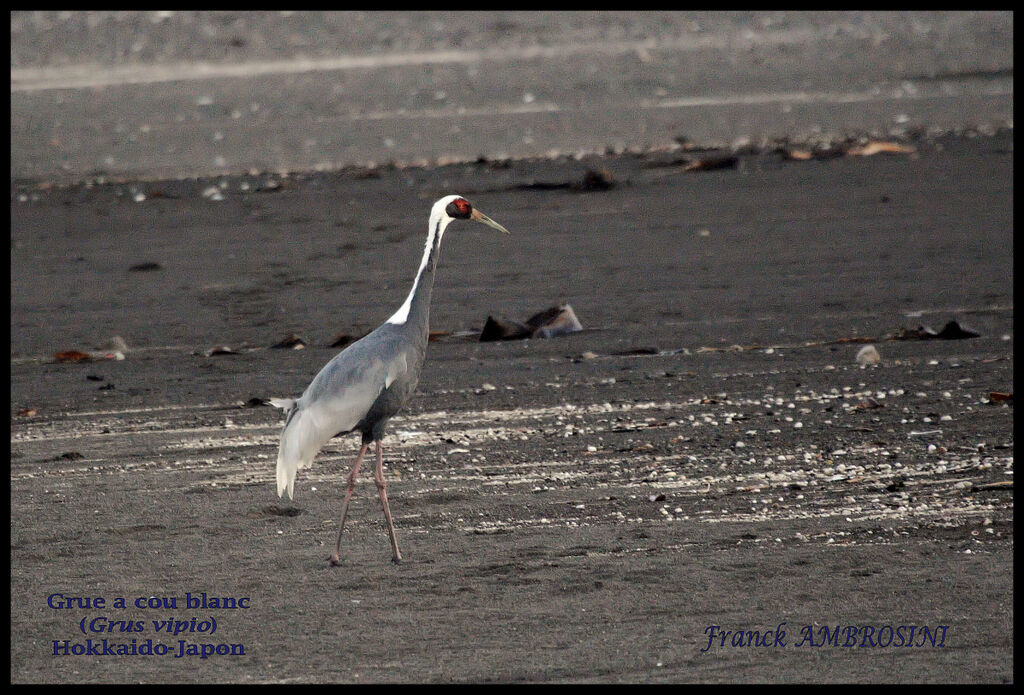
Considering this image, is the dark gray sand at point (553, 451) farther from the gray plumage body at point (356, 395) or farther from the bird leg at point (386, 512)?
the gray plumage body at point (356, 395)

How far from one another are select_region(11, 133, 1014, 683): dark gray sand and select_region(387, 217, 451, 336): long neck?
2.85 feet

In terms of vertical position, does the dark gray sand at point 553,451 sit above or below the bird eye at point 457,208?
below

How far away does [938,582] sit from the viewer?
5.94m

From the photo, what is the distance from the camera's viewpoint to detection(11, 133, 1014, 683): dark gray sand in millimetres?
5578

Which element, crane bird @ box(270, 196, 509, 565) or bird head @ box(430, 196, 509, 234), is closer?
crane bird @ box(270, 196, 509, 565)

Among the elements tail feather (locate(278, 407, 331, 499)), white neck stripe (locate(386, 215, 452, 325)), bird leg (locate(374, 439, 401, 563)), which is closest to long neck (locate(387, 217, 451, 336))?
white neck stripe (locate(386, 215, 452, 325))

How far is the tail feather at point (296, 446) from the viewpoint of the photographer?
6621mm

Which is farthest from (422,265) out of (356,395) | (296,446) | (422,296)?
(296,446)

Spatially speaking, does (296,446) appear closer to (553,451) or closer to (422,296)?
(422,296)

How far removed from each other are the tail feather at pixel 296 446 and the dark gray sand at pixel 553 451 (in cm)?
32

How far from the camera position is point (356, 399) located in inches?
264

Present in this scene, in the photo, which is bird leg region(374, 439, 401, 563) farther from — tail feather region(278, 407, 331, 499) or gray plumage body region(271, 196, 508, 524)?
tail feather region(278, 407, 331, 499)

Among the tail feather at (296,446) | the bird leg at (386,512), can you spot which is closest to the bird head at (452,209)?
the bird leg at (386,512)

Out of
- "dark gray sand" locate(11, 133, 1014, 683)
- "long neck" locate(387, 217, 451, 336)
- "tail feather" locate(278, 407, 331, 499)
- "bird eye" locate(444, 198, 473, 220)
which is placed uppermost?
"bird eye" locate(444, 198, 473, 220)
